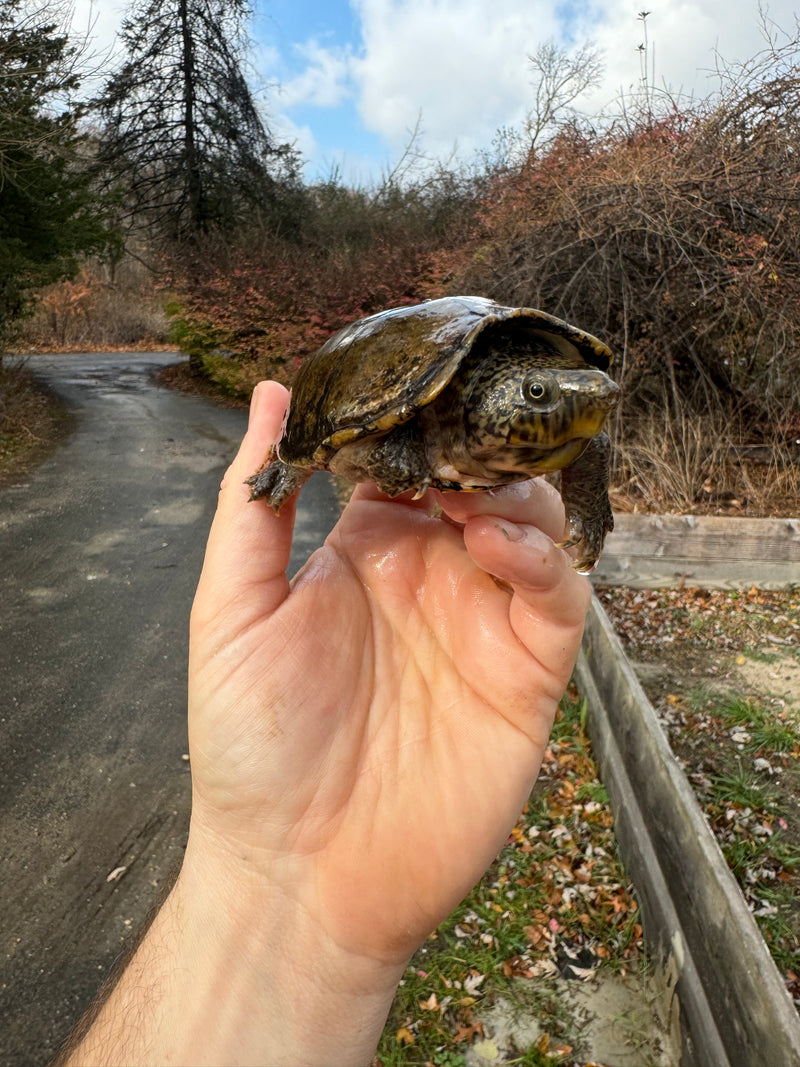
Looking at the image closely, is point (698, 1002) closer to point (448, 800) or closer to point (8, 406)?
point (448, 800)

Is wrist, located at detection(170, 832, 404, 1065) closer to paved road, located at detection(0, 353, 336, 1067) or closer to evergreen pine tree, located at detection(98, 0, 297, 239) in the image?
paved road, located at detection(0, 353, 336, 1067)

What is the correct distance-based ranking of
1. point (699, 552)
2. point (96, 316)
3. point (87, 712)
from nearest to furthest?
point (87, 712) < point (699, 552) < point (96, 316)

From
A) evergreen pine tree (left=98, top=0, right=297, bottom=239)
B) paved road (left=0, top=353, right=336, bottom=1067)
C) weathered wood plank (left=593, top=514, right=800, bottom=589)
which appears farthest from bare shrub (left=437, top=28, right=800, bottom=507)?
evergreen pine tree (left=98, top=0, right=297, bottom=239)

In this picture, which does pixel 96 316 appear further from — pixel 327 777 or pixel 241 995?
pixel 241 995

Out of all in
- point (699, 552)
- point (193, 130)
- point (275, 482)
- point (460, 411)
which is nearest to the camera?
point (460, 411)

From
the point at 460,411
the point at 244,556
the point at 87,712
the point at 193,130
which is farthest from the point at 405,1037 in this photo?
the point at 193,130

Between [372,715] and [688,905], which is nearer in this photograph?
[372,715]
